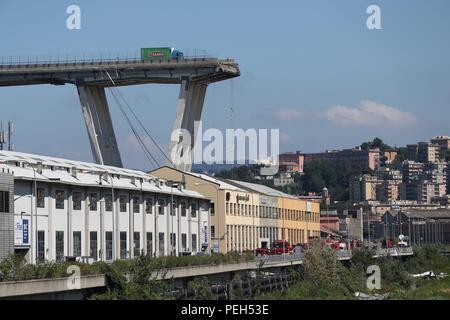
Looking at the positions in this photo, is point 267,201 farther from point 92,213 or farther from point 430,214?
point 430,214

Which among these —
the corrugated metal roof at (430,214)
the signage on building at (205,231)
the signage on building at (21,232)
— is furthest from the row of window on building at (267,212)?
the corrugated metal roof at (430,214)

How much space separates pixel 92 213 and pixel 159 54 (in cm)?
4105

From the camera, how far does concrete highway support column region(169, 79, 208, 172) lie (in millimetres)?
94938

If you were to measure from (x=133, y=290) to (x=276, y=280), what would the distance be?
25.1 metres

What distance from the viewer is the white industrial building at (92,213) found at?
51906 mm

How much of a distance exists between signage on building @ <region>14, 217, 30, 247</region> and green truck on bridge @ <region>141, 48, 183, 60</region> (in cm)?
4815

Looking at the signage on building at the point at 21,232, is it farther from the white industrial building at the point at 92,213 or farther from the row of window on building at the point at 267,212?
→ the row of window on building at the point at 267,212

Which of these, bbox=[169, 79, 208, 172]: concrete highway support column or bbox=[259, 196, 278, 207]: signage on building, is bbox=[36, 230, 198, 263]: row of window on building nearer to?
bbox=[169, 79, 208, 172]: concrete highway support column

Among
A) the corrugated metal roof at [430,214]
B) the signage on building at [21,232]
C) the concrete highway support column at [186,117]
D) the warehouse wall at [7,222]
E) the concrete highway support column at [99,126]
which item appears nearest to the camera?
the warehouse wall at [7,222]

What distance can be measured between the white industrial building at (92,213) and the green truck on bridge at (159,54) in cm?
2281

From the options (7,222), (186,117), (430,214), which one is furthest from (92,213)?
(430,214)
